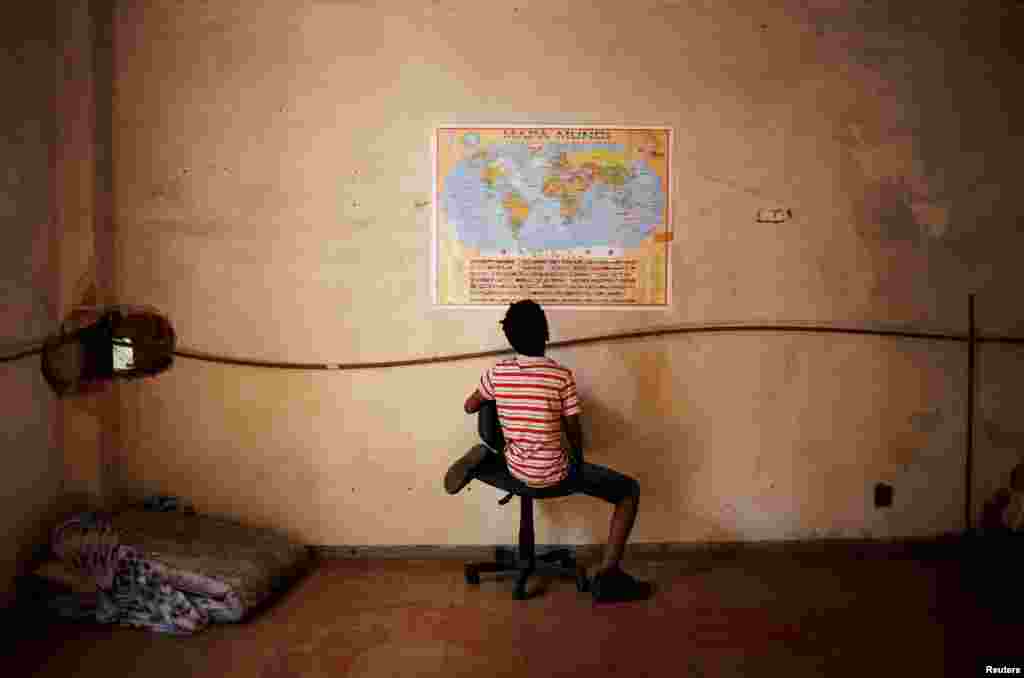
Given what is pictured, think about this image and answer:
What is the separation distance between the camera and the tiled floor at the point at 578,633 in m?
2.13

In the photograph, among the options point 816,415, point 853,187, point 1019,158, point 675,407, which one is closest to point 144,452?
point 675,407

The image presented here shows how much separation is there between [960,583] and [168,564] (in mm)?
3482

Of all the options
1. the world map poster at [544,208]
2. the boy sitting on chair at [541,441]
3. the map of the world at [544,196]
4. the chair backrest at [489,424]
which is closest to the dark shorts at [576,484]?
the boy sitting on chair at [541,441]

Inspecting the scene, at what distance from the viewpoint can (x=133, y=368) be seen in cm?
306

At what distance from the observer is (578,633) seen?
2.36 metres

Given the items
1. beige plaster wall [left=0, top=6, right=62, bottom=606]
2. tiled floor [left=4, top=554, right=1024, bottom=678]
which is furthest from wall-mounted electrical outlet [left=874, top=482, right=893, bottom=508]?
beige plaster wall [left=0, top=6, right=62, bottom=606]

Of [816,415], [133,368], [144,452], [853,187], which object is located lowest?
[144,452]

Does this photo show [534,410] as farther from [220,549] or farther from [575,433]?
[220,549]

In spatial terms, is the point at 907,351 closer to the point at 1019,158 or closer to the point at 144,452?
the point at 1019,158

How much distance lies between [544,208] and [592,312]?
577 mm

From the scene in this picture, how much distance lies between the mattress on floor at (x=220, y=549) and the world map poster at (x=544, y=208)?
152 cm

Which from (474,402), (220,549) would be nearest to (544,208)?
(474,402)

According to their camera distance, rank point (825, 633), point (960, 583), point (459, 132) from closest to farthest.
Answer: point (825, 633) < point (960, 583) < point (459, 132)

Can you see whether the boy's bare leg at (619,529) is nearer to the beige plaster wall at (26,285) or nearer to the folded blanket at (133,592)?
the folded blanket at (133,592)
